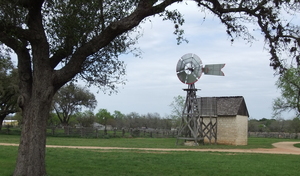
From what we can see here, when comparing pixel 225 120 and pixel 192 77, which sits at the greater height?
pixel 192 77

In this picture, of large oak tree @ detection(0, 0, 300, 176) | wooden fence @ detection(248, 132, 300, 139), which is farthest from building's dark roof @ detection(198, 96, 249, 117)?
wooden fence @ detection(248, 132, 300, 139)

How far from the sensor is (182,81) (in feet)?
94.7

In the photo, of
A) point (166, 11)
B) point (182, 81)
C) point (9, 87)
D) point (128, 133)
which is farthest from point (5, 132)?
point (166, 11)

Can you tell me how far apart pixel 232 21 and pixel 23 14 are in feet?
18.7

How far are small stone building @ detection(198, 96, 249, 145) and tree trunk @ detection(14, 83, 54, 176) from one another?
24.1m

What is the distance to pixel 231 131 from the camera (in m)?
32.4

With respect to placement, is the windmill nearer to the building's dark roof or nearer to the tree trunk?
the building's dark roof

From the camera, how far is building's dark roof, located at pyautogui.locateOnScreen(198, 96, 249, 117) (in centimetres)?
3219

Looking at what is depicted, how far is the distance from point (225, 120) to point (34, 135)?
2616 centimetres

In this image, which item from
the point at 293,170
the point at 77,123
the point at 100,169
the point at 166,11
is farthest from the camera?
the point at 77,123

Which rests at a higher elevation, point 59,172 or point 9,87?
point 9,87

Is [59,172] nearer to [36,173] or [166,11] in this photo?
[36,173]

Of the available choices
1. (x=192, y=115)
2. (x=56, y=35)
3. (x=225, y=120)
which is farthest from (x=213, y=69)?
(x=56, y=35)

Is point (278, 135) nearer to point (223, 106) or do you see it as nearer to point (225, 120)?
point (223, 106)
